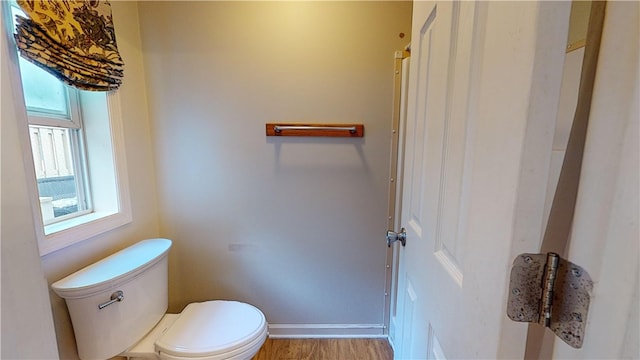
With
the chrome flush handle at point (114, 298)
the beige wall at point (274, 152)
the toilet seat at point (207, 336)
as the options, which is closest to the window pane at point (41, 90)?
the beige wall at point (274, 152)

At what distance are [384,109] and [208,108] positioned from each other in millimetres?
1024

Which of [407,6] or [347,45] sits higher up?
[407,6]

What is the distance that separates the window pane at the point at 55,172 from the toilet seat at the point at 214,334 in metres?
0.72

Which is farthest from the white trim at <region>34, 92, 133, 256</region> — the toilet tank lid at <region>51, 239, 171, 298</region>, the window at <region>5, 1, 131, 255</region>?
the toilet tank lid at <region>51, 239, 171, 298</region>

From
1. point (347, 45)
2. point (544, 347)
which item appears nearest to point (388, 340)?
point (544, 347)

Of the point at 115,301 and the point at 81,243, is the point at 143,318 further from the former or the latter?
the point at 81,243

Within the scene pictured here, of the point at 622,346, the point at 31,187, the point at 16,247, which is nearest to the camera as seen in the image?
the point at 622,346

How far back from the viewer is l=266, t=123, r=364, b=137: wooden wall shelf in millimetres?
1494

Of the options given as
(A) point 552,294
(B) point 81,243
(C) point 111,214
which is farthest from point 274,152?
(A) point 552,294

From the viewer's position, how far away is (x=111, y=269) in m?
1.08

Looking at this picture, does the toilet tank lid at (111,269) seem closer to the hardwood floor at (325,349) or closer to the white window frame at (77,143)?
the white window frame at (77,143)

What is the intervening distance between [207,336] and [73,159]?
1035 mm

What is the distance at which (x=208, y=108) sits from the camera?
1.51 m

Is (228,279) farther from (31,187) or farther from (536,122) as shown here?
(536,122)
